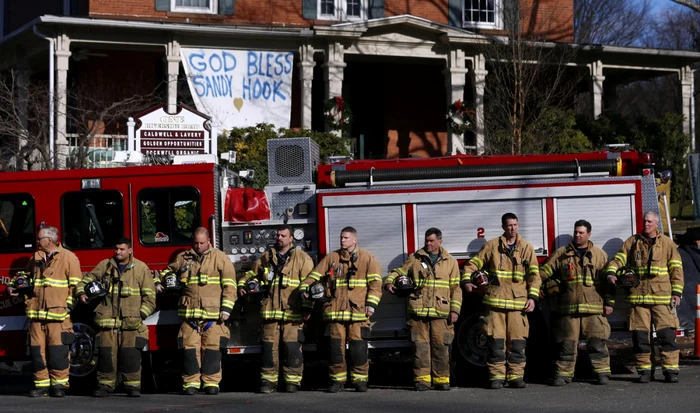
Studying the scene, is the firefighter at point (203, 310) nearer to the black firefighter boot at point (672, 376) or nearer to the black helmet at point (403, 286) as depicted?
the black helmet at point (403, 286)

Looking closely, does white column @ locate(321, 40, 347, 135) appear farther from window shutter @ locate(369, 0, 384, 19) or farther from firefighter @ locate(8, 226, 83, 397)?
firefighter @ locate(8, 226, 83, 397)

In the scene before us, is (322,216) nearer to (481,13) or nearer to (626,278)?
(626,278)

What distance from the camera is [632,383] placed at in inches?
414

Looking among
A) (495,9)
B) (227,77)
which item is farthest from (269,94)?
(495,9)

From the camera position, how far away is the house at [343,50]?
20562 millimetres

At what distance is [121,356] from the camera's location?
1048 cm

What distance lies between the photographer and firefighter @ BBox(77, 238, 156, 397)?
34.2 feet

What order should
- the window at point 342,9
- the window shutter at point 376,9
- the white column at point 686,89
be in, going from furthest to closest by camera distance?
the white column at point 686,89 → the window shutter at point 376,9 → the window at point 342,9

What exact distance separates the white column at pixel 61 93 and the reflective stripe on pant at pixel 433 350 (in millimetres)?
10425

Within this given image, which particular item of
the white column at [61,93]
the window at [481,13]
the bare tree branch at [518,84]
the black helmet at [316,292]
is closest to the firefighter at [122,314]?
the black helmet at [316,292]

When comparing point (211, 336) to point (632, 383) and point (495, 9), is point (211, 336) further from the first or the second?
point (495, 9)

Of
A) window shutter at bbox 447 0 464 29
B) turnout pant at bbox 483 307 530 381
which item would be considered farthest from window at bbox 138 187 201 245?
window shutter at bbox 447 0 464 29

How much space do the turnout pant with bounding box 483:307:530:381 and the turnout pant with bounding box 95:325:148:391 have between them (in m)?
3.51

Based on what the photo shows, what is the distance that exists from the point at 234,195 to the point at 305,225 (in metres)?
0.82
